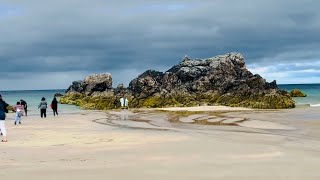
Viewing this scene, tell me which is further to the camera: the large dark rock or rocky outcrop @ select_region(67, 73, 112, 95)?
rocky outcrop @ select_region(67, 73, 112, 95)

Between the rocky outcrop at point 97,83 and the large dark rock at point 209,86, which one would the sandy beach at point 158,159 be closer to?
the large dark rock at point 209,86

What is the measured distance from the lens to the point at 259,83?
61625 mm

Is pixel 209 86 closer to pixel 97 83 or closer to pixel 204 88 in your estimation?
pixel 204 88

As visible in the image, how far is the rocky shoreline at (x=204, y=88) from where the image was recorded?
5731 cm

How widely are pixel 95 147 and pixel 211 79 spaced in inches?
2066

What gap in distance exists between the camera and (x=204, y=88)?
218 ft

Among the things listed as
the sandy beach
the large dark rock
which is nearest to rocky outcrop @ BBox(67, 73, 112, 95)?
the large dark rock

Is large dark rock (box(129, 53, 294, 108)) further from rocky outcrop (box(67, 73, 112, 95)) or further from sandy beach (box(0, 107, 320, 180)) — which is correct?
sandy beach (box(0, 107, 320, 180))

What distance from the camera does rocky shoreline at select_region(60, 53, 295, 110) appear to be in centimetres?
5731

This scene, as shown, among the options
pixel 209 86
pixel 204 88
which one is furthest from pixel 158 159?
pixel 209 86

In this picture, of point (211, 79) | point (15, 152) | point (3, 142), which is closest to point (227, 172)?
point (15, 152)

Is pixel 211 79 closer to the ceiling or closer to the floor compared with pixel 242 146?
closer to the ceiling

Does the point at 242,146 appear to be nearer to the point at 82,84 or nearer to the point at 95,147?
the point at 95,147

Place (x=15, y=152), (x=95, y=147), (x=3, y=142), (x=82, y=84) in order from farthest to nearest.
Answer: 1. (x=82, y=84)
2. (x=3, y=142)
3. (x=95, y=147)
4. (x=15, y=152)
